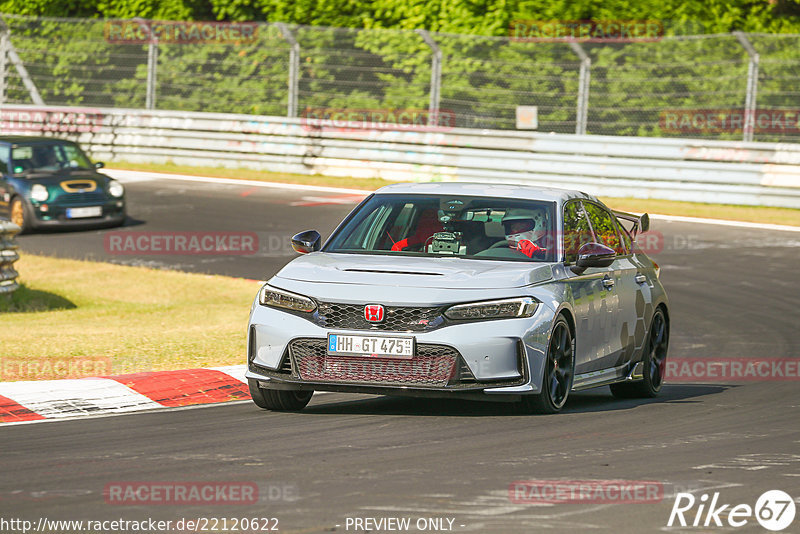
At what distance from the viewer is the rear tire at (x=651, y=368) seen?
10906 mm

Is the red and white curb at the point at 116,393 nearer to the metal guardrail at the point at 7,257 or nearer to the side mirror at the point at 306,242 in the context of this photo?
the side mirror at the point at 306,242

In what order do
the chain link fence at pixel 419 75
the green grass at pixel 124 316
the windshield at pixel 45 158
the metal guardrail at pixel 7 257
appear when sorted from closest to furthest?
1. the green grass at pixel 124 316
2. the metal guardrail at pixel 7 257
3. the windshield at pixel 45 158
4. the chain link fence at pixel 419 75

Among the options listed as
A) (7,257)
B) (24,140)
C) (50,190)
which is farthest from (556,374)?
(24,140)

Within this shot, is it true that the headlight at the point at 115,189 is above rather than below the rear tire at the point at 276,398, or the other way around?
below

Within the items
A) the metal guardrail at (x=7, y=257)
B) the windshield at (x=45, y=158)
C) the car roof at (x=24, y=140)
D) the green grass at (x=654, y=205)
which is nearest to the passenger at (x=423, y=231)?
the metal guardrail at (x=7, y=257)

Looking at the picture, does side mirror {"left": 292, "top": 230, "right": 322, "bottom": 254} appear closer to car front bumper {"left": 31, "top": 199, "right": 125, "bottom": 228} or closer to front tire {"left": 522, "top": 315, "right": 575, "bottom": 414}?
front tire {"left": 522, "top": 315, "right": 575, "bottom": 414}

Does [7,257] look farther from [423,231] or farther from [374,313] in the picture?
[374,313]

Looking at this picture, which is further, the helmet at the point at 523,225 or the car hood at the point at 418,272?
the helmet at the point at 523,225

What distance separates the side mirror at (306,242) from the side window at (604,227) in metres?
2.02

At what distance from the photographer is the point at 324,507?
6289 mm

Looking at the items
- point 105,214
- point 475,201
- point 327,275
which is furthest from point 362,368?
point 105,214

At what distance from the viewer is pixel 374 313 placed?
8656 mm

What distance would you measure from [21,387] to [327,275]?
244 centimetres

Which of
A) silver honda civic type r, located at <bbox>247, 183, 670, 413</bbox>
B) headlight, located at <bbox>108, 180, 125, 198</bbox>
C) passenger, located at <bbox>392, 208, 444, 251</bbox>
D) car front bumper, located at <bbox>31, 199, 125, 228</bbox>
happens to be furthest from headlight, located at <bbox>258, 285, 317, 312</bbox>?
headlight, located at <bbox>108, 180, 125, 198</bbox>
